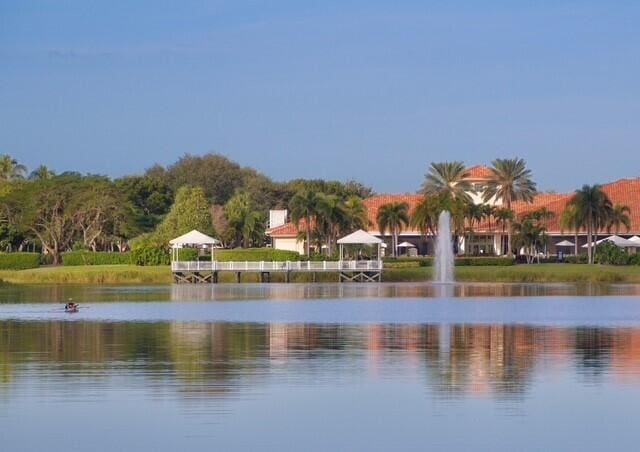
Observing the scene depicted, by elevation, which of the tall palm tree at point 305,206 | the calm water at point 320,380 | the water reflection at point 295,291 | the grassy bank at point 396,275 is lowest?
the calm water at point 320,380

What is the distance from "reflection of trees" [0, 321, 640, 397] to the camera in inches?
1024

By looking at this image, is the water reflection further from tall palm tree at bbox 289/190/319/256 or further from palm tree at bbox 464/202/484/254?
palm tree at bbox 464/202/484/254

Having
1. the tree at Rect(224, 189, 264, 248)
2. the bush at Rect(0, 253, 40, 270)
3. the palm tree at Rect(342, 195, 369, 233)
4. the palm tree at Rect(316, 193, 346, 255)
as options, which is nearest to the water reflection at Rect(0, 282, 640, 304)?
the bush at Rect(0, 253, 40, 270)

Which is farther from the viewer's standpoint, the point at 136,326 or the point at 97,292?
the point at 97,292

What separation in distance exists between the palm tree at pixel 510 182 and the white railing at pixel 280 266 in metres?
28.9

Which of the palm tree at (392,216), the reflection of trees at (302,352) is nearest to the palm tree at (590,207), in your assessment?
the palm tree at (392,216)

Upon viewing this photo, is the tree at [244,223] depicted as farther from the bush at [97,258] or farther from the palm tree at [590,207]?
the palm tree at [590,207]

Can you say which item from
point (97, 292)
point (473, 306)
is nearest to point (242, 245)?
point (97, 292)

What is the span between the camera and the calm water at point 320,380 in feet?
62.8

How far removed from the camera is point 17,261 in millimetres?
96812

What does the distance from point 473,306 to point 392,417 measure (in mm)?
33158

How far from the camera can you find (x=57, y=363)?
2872 cm

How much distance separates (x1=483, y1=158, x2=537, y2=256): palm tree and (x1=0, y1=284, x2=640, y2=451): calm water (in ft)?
212

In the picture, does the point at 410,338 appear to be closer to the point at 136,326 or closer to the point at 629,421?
the point at 136,326
